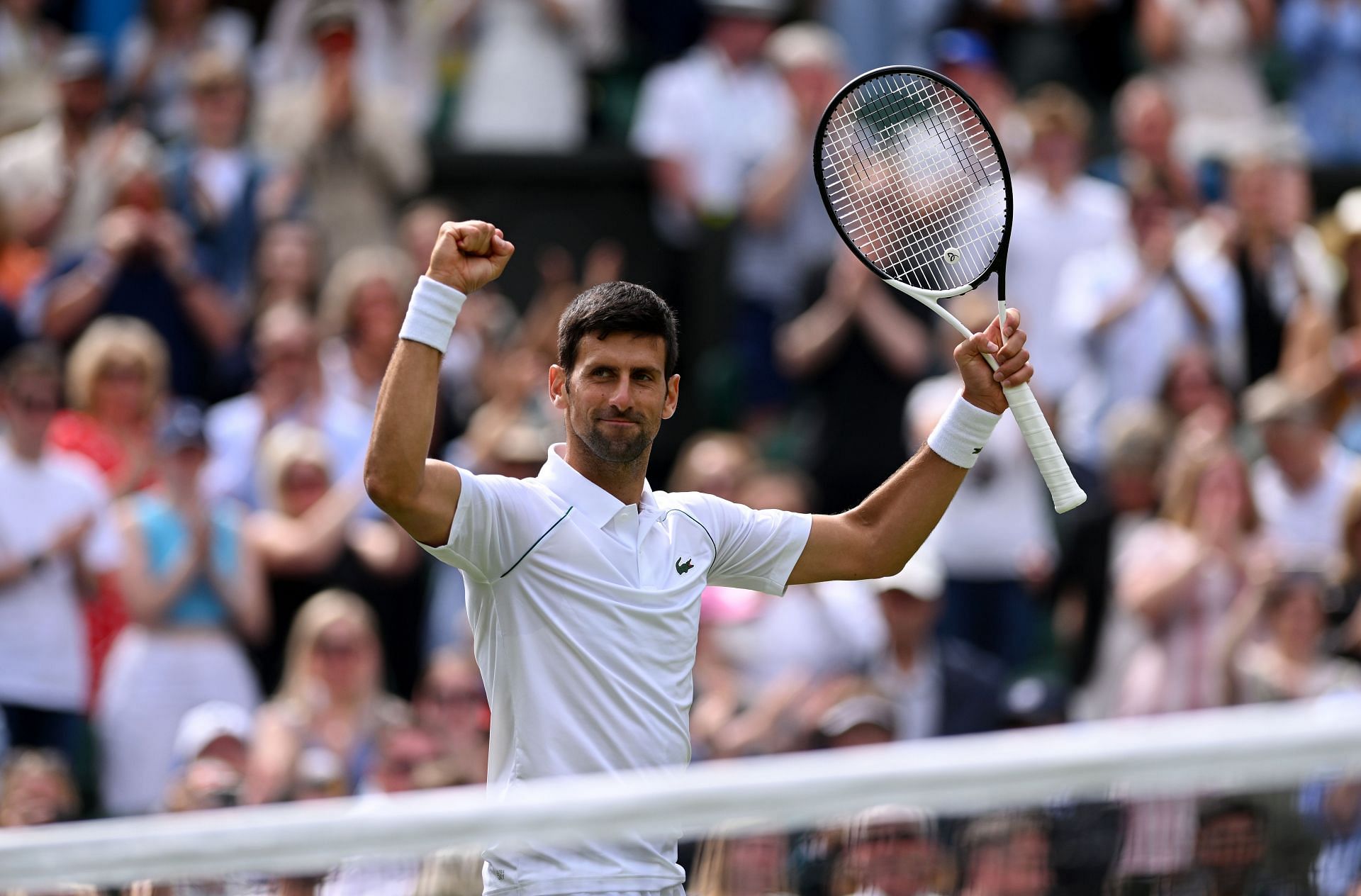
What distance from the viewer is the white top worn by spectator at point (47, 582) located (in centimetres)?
812

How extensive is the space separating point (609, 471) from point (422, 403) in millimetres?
472

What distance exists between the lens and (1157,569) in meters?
8.58

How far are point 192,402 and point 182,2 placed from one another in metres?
2.47

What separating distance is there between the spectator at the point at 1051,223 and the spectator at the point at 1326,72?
7.55 feet

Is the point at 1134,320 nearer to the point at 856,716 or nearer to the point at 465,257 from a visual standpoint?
the point at 856,716

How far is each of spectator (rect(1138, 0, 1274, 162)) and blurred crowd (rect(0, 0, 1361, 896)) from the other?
0.02m

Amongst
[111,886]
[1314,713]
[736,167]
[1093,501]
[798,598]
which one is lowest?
[111,886]

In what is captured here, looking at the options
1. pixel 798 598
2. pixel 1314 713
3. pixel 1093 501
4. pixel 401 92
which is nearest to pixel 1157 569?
pixel 1093 501

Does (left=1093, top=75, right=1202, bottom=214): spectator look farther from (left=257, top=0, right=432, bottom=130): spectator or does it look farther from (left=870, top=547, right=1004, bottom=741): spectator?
(left=257, top=0, right=432, bottom=130): spectator

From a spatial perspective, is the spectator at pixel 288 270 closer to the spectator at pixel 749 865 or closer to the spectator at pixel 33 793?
the spectator at pixel 33 793

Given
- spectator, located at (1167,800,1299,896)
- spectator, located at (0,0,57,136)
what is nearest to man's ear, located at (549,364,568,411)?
spectator, located at (1167,800,1299,896)

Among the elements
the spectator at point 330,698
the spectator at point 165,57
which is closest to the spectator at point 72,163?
the spectator at point 165,57

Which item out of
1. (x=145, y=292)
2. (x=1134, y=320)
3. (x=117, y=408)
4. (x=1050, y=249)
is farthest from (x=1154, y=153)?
(x=117, y=408)

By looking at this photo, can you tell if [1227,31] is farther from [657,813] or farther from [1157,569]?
[657,813]
